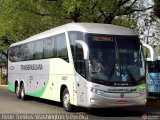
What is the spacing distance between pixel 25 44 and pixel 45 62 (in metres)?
4.36

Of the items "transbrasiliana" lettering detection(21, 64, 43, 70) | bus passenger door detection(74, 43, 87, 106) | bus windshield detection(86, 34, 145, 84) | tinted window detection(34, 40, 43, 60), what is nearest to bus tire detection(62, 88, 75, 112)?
bus passenger door detection(74, 43, 87, 106)

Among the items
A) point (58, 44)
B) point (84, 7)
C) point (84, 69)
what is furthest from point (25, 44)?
point (84, 69)

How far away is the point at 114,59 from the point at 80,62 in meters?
1.23

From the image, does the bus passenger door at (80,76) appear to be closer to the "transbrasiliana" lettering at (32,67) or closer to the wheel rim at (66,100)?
the wheel rim at (66,100)

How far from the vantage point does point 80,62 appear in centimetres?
1631

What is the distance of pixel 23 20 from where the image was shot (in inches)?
1116

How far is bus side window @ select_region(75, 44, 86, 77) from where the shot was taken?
1609cm

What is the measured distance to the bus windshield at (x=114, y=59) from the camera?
1577cm

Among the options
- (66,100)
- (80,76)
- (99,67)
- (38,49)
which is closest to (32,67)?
(38,49)

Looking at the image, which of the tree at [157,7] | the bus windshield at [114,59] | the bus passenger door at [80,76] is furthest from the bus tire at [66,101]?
the tree at [157,7]

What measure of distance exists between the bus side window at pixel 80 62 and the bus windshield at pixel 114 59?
388mm

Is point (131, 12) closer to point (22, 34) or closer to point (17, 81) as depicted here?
point (17, 81)

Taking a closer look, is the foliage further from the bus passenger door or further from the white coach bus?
the bus passenger door

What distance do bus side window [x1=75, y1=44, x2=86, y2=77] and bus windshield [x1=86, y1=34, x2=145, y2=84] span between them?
0.39 meters
